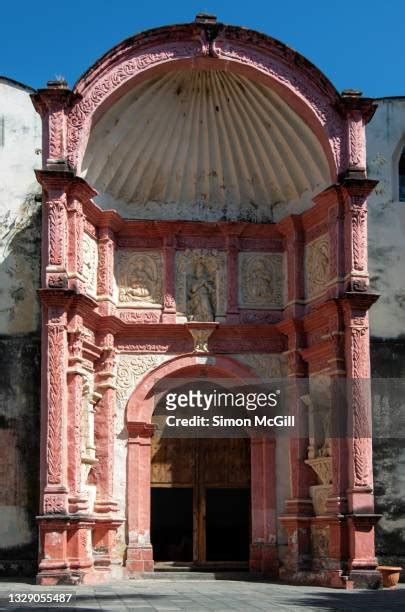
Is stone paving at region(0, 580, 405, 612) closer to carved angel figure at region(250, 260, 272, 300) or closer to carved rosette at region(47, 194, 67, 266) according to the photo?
carved rosette at region(47, 194, 67, 266)

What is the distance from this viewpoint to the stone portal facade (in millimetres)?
17828

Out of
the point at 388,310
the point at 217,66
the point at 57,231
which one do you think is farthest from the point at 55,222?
the point at 388,310

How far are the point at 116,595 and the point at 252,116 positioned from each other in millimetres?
9129

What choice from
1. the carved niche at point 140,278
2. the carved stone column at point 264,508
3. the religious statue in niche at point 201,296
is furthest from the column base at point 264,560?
the carved niche at point 140,278

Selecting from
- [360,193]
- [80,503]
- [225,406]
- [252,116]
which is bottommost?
[80,503]

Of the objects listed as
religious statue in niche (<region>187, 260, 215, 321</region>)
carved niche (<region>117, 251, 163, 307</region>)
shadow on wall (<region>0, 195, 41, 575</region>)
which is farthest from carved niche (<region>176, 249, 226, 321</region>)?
shadow on wall (<region>0, 195, 41, 575</region>)

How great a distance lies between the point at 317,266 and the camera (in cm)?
1966

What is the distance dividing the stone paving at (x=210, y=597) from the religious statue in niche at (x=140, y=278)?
5.11 metres

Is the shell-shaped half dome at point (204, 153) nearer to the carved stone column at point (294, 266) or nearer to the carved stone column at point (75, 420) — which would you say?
the carved stone column at point (294, 266)

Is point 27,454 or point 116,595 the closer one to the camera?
point 116,595

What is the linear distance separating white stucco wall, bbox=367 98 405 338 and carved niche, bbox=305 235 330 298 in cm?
149

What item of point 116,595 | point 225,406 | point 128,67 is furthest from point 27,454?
point 128,67

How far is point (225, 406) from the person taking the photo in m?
20.5

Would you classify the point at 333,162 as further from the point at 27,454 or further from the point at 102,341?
the point at 27,454
